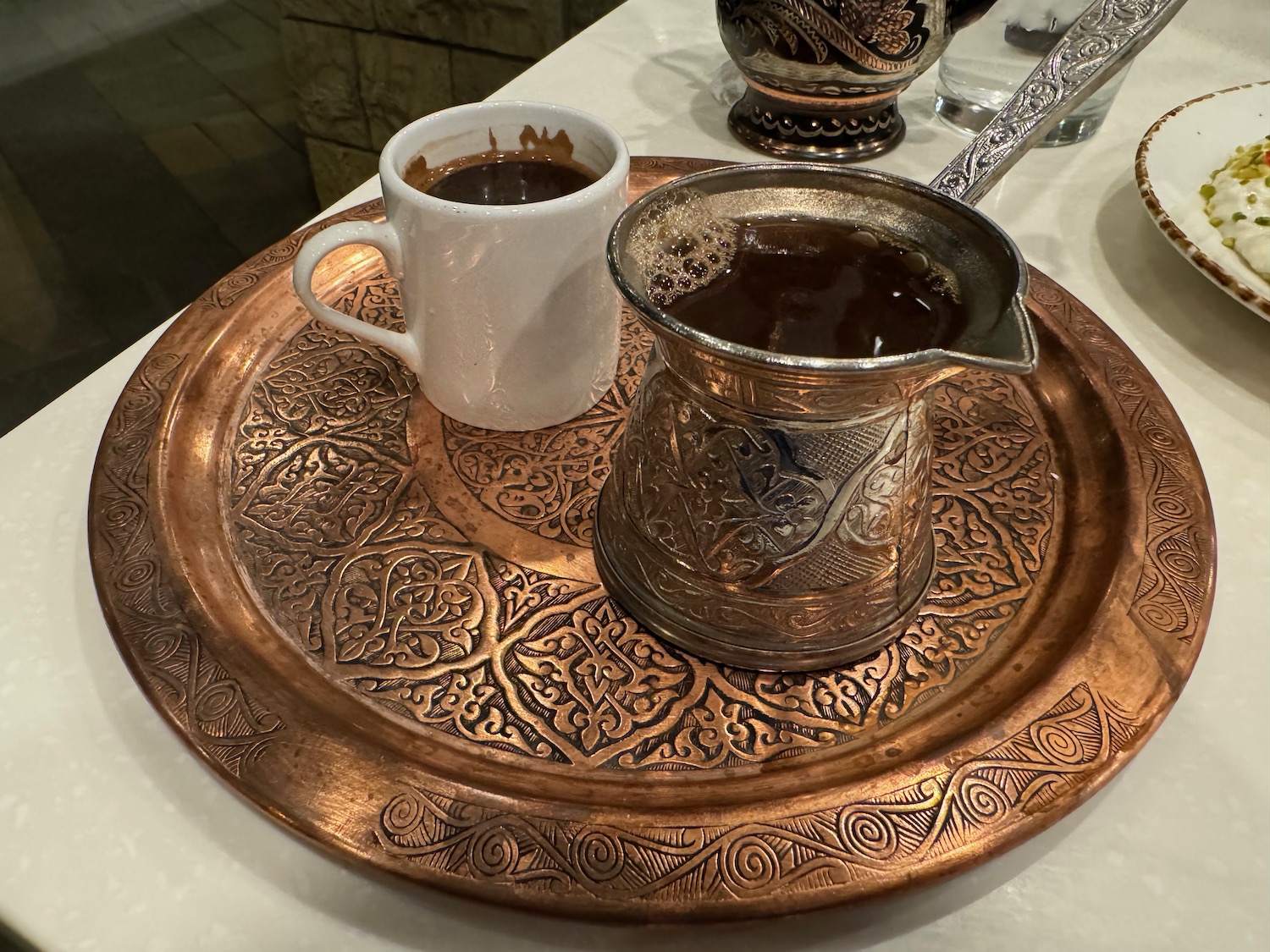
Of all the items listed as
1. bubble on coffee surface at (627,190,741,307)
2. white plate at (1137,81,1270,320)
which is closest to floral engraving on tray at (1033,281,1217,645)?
white plate at (1137,81,1270,320)

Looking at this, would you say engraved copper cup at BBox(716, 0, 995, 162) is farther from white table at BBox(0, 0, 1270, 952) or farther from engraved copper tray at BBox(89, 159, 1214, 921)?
white table at BBox(0, 0, 1270, 952)

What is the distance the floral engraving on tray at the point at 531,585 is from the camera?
562mm

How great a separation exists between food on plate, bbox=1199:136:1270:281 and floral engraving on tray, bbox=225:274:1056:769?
28cm

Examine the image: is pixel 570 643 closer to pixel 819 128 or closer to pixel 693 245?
pixel 693 245

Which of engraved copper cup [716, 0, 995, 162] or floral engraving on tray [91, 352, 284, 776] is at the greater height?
engraved copper cup [716, 0, 995, 162]

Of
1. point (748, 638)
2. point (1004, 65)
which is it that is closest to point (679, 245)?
point (748, 638)

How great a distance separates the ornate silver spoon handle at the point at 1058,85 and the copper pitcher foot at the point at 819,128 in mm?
320

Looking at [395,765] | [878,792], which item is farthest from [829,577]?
[395,765]

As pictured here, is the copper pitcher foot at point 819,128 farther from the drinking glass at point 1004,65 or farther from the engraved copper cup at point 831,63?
the drinking glass at point 1004,65

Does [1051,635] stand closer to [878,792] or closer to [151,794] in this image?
[878,792]

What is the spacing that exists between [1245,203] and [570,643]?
0.81 meters

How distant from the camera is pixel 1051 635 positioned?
60cm

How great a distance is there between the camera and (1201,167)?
1016 millimetres

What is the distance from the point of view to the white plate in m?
0.84
